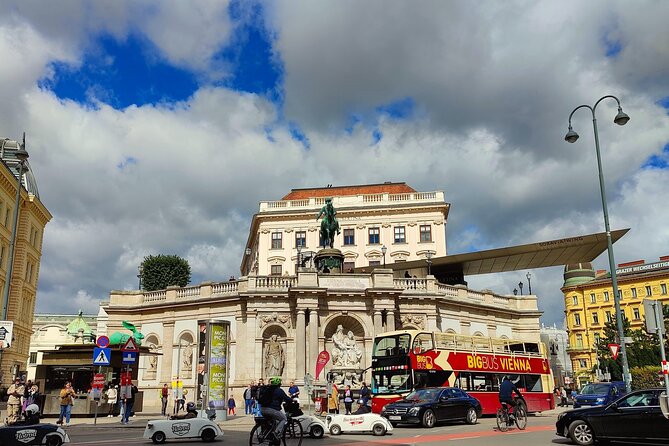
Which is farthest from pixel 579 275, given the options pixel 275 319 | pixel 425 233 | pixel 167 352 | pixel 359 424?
pixel 359 424

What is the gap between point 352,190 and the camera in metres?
80.1

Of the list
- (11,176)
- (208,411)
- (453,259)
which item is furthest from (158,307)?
(453,259)

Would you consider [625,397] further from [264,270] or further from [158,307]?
[264,270]

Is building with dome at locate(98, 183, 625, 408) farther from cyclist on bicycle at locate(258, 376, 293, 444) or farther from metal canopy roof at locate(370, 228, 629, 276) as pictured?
cyclist on bicycle at locate(258, 376, 293, 444)

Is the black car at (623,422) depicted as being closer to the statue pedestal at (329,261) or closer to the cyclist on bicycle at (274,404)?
the cyclist on bicycle at (274,404)

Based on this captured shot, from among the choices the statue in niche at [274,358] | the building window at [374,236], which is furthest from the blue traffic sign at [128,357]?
the building window at [374,236]

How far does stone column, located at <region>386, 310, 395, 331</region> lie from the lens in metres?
37.7

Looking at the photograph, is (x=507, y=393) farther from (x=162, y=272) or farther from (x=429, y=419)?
(x=162, y=272)

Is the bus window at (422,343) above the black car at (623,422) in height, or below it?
above

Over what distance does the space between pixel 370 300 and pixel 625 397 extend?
968 inches

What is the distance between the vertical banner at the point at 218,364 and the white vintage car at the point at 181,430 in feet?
30.2

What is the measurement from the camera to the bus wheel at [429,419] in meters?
21.2

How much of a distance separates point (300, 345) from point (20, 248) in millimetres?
34961

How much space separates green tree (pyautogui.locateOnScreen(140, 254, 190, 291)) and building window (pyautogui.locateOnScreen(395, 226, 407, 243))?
28.5 m
